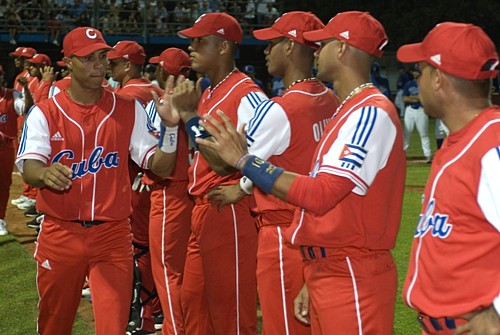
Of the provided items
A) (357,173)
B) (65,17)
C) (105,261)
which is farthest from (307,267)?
(65,17)

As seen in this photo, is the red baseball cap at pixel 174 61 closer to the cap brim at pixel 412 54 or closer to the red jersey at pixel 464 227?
the cap brim at pixel 412 54

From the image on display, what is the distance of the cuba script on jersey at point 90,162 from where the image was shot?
5621mm

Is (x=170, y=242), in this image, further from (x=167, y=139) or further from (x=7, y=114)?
(x=7, y=114)

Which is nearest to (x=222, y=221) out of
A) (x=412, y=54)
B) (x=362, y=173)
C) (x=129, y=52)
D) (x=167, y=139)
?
(x=167, y=139)

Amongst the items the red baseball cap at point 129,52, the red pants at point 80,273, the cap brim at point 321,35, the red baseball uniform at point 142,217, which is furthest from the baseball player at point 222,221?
the red baseball cap at point 129,52

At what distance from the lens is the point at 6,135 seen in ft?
41.2

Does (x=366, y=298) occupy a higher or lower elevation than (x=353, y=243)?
lower

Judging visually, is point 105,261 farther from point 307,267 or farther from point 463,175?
point 463,175

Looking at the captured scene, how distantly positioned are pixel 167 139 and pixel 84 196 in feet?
2.21

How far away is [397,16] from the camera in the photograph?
151 feet

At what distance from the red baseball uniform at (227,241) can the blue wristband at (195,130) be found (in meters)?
0.86

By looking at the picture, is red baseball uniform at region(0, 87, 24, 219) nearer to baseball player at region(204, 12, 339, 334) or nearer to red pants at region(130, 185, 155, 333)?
red pants at region(130, 185, 155, 333)

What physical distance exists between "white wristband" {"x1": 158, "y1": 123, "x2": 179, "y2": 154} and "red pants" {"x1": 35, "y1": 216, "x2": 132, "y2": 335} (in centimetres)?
61

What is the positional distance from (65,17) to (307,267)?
27.4 metres
